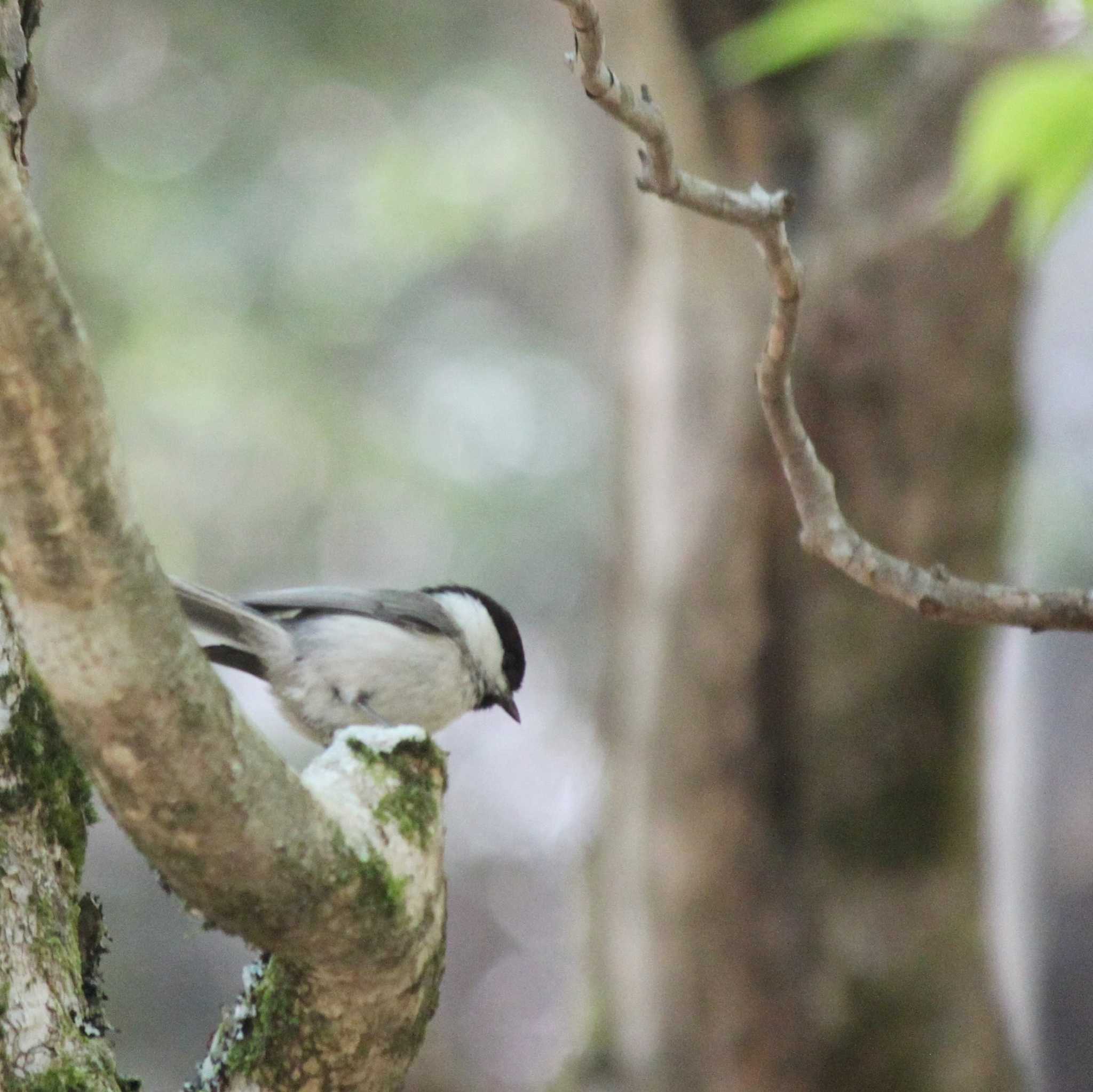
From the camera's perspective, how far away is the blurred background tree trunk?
4555 millimetres

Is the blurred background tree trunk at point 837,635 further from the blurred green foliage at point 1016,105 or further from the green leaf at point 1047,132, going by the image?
the green leaf at point 1047,132

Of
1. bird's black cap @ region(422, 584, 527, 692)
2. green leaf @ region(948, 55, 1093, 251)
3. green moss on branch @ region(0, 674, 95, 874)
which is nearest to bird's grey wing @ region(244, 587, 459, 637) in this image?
bird's black cap @ region(422, 584, 527, 692)

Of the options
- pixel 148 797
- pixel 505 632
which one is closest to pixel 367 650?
pixel 505 632

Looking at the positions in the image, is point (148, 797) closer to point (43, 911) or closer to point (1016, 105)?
point (43, 911)

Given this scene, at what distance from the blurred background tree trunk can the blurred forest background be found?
1 centimetres

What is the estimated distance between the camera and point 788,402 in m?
1.82

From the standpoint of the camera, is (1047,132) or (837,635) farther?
(837,635)

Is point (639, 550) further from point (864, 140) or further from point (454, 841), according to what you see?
point (454, 841)

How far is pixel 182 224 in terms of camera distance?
7066 mm

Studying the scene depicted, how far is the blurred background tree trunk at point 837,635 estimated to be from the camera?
4555mm

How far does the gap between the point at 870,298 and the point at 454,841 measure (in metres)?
4.85

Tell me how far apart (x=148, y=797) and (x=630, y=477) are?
13.2ft

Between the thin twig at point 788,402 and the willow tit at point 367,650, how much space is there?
4.09ft

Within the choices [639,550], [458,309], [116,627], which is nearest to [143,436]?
[458,309]
